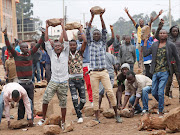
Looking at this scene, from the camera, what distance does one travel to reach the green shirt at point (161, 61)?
6.45 metres

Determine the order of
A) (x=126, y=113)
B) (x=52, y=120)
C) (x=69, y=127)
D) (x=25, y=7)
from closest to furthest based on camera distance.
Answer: (x=69, y=127) < (x=52, y=120) < (x=126, y=113) < (x=25, y=7)

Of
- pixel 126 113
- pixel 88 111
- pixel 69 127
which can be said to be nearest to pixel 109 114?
pixel 126 113

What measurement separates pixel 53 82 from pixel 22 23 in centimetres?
4043

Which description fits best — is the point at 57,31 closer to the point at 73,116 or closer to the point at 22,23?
the point at 22,23

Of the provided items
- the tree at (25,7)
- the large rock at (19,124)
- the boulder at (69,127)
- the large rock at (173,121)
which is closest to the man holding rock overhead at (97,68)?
the boulder at (69,127)

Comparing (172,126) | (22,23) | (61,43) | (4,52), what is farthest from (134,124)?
(22,23)

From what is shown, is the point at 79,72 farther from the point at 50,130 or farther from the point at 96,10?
the point at 50,130

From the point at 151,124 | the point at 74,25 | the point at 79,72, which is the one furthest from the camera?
the point at 74,25

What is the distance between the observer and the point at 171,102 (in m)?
8.73

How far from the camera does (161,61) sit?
648 cm

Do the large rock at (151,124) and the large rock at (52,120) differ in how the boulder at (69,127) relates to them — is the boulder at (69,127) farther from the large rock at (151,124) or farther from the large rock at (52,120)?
the large rock at (151,124)

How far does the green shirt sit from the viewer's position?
254 inches

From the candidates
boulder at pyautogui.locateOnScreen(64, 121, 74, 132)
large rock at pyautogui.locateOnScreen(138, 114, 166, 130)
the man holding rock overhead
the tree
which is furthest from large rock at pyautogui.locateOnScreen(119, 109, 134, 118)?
the tree

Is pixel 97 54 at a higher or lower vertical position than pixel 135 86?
higher
